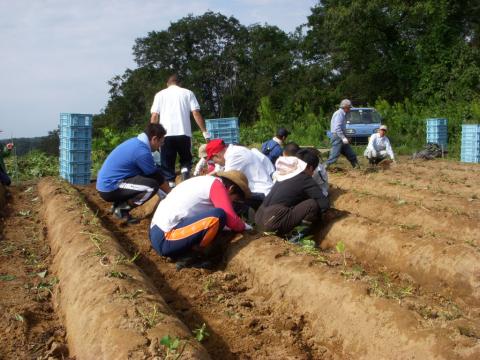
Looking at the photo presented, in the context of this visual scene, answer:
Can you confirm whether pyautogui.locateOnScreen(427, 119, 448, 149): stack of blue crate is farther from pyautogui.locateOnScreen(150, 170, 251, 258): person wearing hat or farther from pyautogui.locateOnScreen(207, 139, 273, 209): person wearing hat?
pyautogui.locateOnScreen(150, 170, 251, 258): person wearing hat

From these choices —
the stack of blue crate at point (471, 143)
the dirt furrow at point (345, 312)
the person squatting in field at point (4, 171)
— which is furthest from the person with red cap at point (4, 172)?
the stack of blue crate at point (471, 143)

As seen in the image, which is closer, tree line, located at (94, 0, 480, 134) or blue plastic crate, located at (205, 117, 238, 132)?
blue plastic crate, located at (205, 117, 238, 132)

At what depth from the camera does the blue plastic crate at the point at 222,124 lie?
1267 centimetres

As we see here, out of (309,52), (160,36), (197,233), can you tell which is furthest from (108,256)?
(160,36)

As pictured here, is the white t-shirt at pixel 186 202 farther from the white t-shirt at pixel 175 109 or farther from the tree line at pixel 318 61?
the tree line at pixel 318 61

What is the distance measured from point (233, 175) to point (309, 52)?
103 feet

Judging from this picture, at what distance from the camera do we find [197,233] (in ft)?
14.9

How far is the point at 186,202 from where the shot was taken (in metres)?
4.64

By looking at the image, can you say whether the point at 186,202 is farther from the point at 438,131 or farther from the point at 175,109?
the point at 438,131

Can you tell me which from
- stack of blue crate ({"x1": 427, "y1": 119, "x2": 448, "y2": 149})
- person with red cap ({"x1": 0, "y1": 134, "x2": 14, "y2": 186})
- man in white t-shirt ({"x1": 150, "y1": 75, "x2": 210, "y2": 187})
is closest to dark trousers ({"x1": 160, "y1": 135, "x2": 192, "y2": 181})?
man in white t-shirt ({"x1": 150, "y1": 75, "x2": 210, "y2": 187})

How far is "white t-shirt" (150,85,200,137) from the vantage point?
25.9 ft

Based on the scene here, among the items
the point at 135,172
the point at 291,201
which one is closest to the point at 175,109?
the point at 135,172

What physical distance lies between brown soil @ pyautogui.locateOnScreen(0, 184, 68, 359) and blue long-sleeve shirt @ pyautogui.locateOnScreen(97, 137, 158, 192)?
1.05 metres

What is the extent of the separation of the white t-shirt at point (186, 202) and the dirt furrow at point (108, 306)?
0.49 metres
